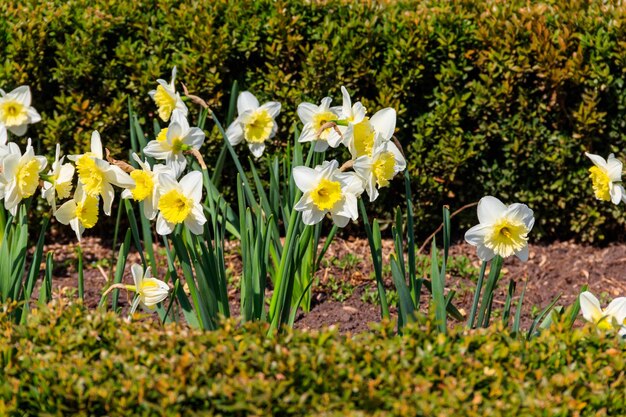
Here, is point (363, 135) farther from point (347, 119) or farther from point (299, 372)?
point (299, 372)

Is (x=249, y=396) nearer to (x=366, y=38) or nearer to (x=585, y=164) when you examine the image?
(x=366, y=38)

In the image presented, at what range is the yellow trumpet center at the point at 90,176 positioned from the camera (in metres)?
2.76

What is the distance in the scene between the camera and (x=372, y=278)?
433cm

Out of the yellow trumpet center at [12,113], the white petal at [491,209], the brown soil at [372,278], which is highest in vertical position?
the yellow trumpet center at [12,113]

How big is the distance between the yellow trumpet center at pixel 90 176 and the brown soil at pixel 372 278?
121 cm

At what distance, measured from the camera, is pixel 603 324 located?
8.99 feet

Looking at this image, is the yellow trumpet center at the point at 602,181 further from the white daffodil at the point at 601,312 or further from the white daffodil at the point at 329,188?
the white daffodil at the point at 329,188

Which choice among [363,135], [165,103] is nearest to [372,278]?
[165,103]

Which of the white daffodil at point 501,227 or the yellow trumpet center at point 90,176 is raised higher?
the yellow trumpet center at point 90,176

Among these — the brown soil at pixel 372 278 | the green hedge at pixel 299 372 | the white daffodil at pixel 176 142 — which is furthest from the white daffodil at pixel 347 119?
the brown soil at pixel 372 278

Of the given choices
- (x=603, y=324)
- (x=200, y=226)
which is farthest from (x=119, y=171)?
(x=603, y=324)

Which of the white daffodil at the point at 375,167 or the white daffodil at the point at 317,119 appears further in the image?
the white daffodil at the point at 317,119

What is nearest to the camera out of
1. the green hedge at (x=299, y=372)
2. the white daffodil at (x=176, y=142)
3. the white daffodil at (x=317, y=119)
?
the green hedge at (x=299, y=372)

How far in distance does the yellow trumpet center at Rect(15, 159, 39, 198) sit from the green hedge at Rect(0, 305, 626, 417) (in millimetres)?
510
